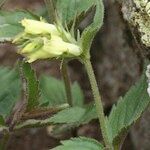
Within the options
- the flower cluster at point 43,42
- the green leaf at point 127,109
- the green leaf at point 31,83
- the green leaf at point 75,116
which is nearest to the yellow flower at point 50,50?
the flower cluster at point 43,42

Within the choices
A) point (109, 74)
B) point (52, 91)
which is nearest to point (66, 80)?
point (52, 91)

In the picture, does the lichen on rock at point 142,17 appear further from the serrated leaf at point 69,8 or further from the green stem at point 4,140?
the green stem at point 4,140

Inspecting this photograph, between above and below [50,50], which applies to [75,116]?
below

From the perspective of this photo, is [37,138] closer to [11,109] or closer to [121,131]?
[11,109]

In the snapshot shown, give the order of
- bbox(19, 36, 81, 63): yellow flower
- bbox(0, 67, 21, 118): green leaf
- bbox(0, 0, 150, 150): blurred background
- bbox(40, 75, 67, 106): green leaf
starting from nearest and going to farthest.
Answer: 1. bbox(19, 36, 81, 63): yellow flower
2. bbox(0, 67, 21, 118): green leaf
3. bbox(0, 0, 150, 150): blurred background
4. bbox(40, 75, 67, 106): green leaf

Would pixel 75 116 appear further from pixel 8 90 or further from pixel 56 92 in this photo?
pixel 56 92

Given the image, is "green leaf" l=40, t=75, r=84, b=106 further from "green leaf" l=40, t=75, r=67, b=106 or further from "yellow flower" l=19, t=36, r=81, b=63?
"yellow flower" l=19, t=36, r=81, b=63

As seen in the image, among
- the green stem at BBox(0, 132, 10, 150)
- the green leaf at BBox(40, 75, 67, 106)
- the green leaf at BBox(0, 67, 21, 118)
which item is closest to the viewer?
the green stem at BBox(0, 132, 10, 150)

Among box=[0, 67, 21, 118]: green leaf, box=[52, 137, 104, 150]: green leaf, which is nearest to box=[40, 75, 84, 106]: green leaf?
box=[0, 67, 21, 118]: green leaf
